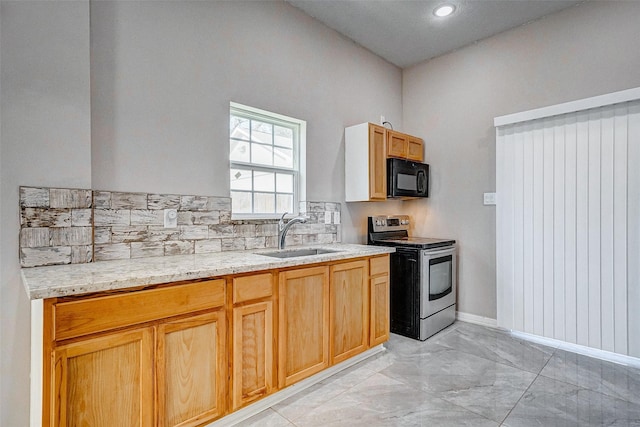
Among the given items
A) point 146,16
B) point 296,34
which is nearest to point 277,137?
point 296,34

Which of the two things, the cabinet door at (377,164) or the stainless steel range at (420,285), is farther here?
the cabinet door at (377,164)

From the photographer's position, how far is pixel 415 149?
365cm

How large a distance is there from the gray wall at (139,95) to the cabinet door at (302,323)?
87cm

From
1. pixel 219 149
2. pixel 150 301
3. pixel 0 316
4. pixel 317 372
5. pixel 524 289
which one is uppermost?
pixel 219 149

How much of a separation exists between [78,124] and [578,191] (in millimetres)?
3488

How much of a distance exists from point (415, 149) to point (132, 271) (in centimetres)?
300

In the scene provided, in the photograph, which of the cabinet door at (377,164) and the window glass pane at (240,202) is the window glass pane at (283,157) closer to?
the window glass pane at (240,202)

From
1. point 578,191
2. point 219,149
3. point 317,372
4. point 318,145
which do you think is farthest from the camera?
point 318,145

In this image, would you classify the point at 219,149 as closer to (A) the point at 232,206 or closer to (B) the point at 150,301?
(A) the point at 232,206

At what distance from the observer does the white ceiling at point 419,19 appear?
280 centimetres

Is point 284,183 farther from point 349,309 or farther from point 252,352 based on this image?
point 252,352

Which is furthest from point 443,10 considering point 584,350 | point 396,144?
point 584,350

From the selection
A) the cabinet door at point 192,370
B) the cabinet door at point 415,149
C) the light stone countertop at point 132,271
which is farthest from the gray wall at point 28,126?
the cabinet door at point 415,149

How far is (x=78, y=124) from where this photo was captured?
1.72 meters
